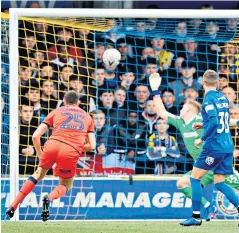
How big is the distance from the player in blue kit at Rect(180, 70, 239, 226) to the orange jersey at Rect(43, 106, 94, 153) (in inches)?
62.2

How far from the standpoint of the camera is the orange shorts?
11398mm

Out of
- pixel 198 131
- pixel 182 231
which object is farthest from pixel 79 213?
pixel 182 231

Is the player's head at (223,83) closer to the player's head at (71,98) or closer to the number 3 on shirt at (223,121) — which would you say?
the player's head at (71,98)

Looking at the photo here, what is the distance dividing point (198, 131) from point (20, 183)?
2.84 meters

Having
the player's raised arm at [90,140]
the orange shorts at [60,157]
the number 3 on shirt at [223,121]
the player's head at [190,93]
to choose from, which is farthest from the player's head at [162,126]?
the number 3 on shirt at [223,121]

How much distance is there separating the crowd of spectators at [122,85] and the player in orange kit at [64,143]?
249 centimetres

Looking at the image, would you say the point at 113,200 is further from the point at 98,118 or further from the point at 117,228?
the point at 117,228

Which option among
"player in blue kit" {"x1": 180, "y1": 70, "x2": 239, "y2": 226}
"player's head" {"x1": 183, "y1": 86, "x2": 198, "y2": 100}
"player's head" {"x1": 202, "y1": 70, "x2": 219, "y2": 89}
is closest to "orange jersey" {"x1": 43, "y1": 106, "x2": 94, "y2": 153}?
"player in blue kit" {"x1": 180, "y1": 70, "x2": 239, "y2": 226}

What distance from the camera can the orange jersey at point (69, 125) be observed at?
452 inches

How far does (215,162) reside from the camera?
35.2 feet

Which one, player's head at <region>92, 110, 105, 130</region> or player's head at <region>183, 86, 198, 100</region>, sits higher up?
player's head at <region>183, 86, 198, 100</region>

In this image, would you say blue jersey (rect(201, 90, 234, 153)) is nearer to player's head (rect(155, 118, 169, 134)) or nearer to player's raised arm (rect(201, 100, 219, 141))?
player's raised arm (rect(201, 100, 219, 141))

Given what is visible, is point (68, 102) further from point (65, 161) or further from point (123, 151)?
point (123, 151)

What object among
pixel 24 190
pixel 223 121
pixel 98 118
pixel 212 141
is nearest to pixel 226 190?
pixel 212 141
